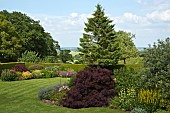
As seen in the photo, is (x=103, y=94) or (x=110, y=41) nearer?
(x=103, y=94)

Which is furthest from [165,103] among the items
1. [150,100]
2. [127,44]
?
[127,44]

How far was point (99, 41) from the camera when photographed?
1426 inches

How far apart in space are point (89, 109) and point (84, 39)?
2680 centimetres

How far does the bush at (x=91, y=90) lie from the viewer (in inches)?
452

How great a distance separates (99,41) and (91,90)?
2456 centimetres

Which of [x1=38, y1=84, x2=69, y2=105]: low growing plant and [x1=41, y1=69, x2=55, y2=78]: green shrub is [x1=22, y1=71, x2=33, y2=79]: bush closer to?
[x1=41, y1=69, x2=55, y2=78]: green shrub

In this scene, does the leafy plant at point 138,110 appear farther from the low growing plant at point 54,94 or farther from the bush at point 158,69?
the low growing plant at point 54,94

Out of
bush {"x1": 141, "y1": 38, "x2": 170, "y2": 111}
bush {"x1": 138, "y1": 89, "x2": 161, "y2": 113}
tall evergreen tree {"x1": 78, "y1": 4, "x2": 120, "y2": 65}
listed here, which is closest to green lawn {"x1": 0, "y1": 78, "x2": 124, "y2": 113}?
bush {"x1": 138, "y1": 89, "x2": 161, "y2": 113}

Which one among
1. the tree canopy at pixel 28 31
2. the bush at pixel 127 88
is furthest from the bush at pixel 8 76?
the tree canopy at pixel 28 31

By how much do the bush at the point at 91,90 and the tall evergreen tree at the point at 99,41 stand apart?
2285 cm

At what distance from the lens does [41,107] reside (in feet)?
37.2

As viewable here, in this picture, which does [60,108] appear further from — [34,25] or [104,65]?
[34,25]

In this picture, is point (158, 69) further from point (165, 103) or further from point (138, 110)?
point (138, 110)

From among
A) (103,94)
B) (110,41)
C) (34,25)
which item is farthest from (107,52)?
(103,94)
